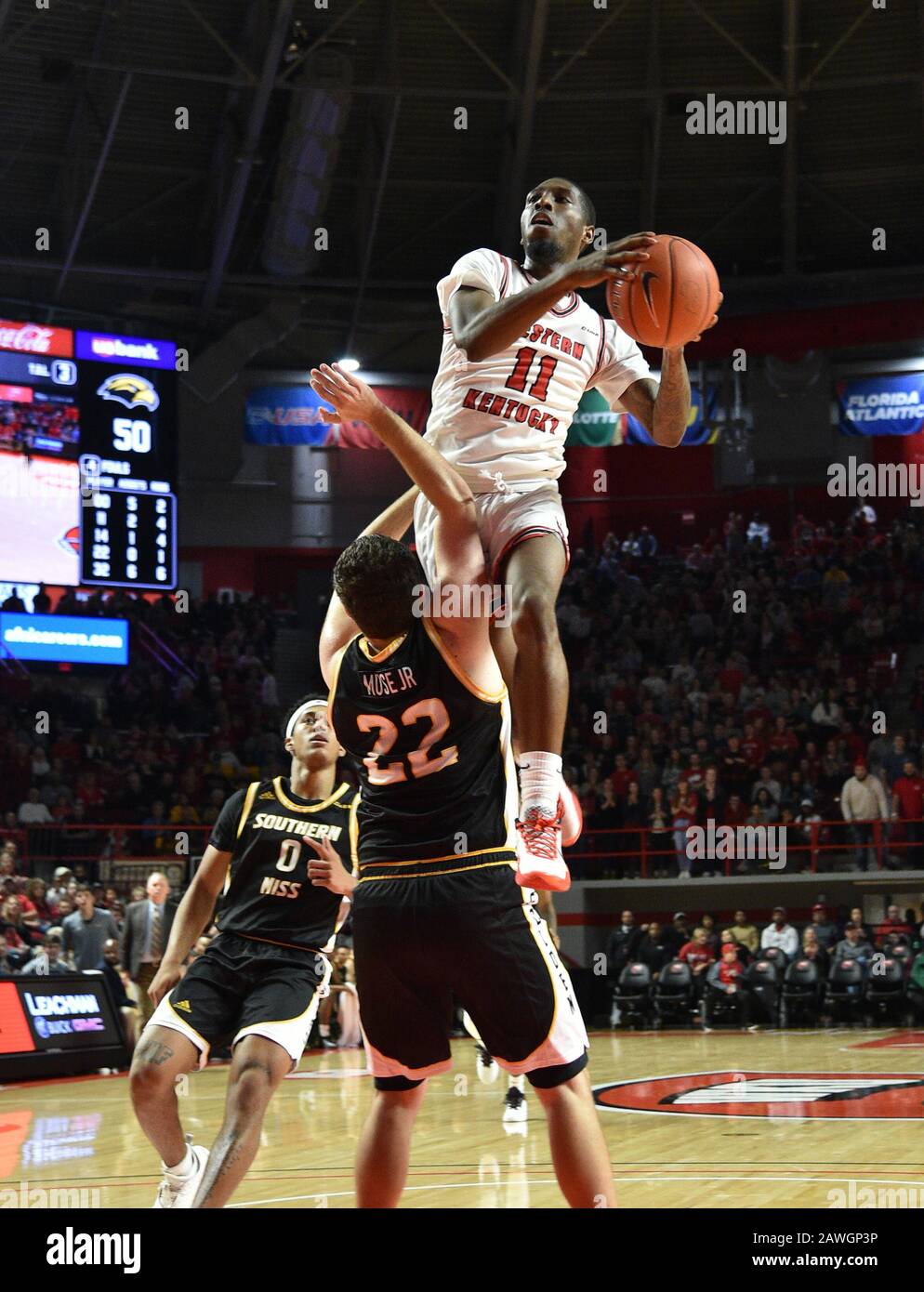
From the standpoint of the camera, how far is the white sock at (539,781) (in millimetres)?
4512

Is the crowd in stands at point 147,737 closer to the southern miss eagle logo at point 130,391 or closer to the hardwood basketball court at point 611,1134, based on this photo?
the southern miss eagle logo at point 130,391

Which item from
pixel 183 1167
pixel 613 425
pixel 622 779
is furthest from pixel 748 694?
pixel 183 1167

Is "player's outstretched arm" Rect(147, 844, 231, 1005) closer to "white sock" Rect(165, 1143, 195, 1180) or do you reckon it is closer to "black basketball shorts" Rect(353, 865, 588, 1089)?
"white sock" Rect(165, 1143, 195, 1180)

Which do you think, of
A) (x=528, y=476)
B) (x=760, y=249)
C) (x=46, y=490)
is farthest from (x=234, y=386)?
(x=528, y=476)

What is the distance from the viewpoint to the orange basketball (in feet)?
15.7

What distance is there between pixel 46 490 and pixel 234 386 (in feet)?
24.6

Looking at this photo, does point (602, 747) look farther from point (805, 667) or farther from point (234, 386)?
point (234, 386)

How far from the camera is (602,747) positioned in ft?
73.5

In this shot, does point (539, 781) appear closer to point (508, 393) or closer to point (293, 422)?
point (508, 393)

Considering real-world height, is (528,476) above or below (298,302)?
below

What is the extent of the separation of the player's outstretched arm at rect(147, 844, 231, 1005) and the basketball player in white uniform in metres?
1.91

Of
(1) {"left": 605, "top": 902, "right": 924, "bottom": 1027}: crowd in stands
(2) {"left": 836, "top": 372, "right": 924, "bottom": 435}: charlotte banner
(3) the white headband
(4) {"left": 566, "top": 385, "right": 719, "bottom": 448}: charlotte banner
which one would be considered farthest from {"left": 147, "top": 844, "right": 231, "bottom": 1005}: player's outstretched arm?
→ (2) {"left": 836, "top": 372, "right": 924, "bottom": 435}: charlotte banner

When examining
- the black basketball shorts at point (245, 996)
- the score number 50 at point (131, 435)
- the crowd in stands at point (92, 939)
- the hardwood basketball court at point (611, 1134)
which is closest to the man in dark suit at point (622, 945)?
the hardwood basketball court at point (611, 1134)
